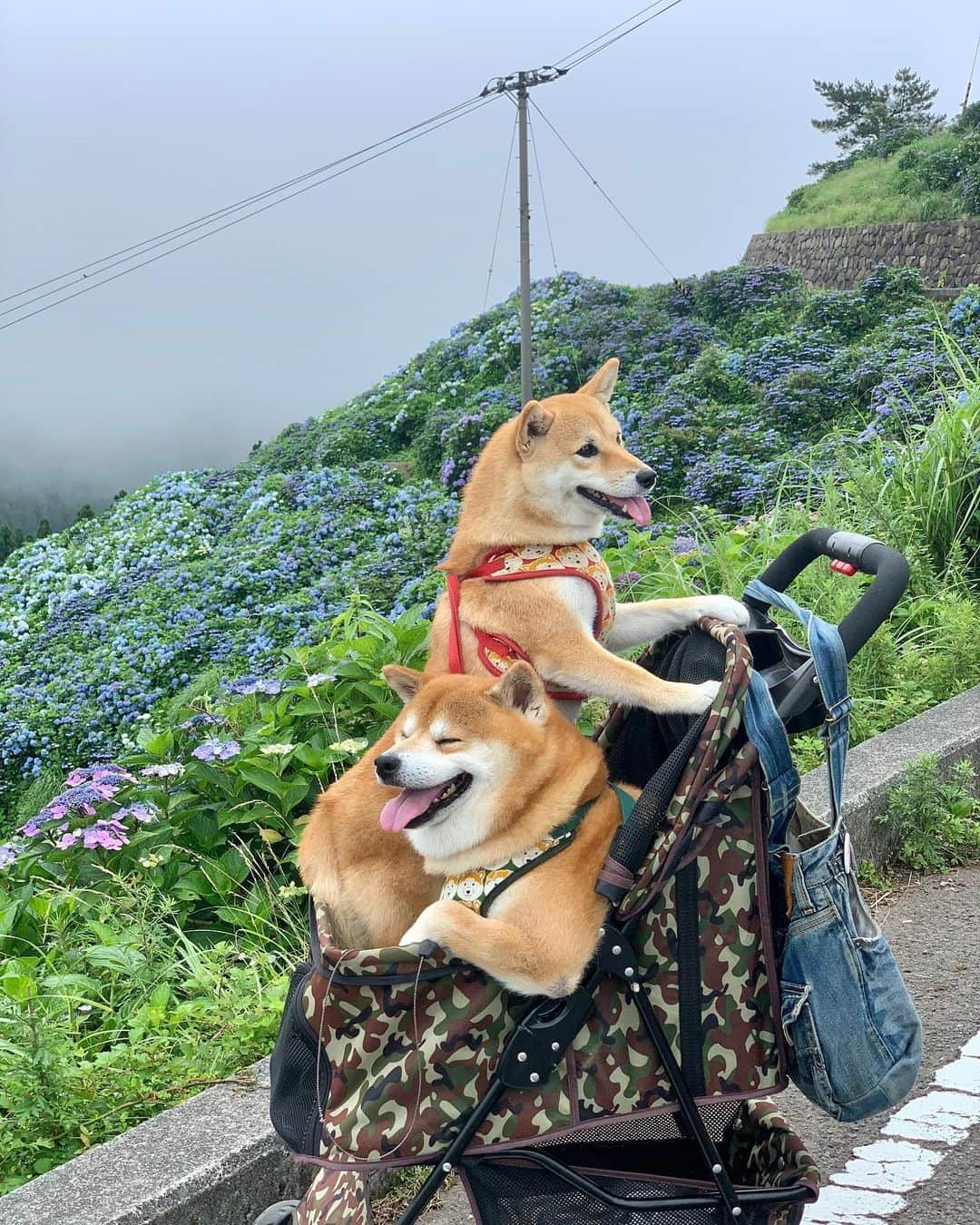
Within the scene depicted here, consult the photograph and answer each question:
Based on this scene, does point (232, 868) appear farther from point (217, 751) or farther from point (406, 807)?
point (406, 807)

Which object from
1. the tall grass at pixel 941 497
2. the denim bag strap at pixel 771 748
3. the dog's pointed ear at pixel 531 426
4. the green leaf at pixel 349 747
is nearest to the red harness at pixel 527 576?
the dog's pointed ear at pixel 531 426

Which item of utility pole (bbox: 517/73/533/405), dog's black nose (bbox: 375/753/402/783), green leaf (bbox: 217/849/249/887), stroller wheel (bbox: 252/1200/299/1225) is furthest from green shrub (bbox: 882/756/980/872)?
utility pole (bbox: 517/73/533/405)

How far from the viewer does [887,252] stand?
16766 millimetres

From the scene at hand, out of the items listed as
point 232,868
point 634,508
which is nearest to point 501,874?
point 634,508

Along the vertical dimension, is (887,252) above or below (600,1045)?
below

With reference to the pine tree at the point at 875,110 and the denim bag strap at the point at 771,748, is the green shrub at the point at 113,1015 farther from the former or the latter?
the pine tree at the point at 875,110

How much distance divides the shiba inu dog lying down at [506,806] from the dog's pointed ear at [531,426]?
995 mm

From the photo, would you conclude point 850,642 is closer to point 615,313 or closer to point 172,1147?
point 172,1147

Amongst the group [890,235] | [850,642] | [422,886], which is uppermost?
[850,642]

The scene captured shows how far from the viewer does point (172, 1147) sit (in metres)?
2.62

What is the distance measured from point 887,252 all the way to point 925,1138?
51.3ft

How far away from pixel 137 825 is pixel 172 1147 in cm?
236

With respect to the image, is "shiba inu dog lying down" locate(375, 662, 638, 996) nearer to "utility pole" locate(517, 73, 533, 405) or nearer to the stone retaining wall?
"utility pole" locate(517, 73, 533, 405)

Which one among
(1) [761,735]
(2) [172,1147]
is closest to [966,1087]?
(1) [761,735]
